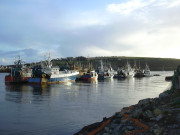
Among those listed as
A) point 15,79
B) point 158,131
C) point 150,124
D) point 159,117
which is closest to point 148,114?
point 159,117

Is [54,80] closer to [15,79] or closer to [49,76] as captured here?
[49,76]

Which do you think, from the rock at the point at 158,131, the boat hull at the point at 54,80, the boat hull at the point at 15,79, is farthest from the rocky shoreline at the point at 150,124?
the boat hull at the point at 15,79

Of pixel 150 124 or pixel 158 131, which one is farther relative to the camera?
pixel 150 124

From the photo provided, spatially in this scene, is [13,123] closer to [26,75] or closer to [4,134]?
[4,134]

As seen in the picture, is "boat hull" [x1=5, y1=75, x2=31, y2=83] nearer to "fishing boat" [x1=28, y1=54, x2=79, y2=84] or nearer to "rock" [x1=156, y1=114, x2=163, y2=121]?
"fishing boat" [x1=28, y1=54, x2=79, y2=84]

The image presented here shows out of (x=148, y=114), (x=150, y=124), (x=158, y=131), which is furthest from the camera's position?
(x=148, y=114)

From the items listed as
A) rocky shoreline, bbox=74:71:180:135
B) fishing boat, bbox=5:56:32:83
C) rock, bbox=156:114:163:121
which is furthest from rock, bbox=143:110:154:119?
fishing boat, bbox=5:56:32:83

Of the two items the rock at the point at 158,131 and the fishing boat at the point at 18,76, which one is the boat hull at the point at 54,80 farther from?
the rock at the point at 158,131

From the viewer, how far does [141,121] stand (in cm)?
1070

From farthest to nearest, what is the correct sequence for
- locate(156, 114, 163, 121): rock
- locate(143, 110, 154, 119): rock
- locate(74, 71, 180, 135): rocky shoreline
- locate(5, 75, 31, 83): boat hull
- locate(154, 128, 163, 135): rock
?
1. locate(5, 75, 31, 83): boat hull
2. locate(143, 110, 154, 119): rock
3. locate(156, 114, 163, 121): rock
4. locate(74, 71, 180, 135): rocky shoreline
5. locate(154, 128, 163, 135): rock

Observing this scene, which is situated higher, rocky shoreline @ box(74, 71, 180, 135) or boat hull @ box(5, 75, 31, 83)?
rocky shoreline @ box(74, 71, 180, 135)

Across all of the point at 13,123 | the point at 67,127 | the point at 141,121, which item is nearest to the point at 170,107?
the point at 141,121

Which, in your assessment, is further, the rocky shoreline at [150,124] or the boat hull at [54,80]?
the boat hull at [54,80]

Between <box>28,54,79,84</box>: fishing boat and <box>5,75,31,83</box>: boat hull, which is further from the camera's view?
<box>5,75,31,83</box>: boat hull
